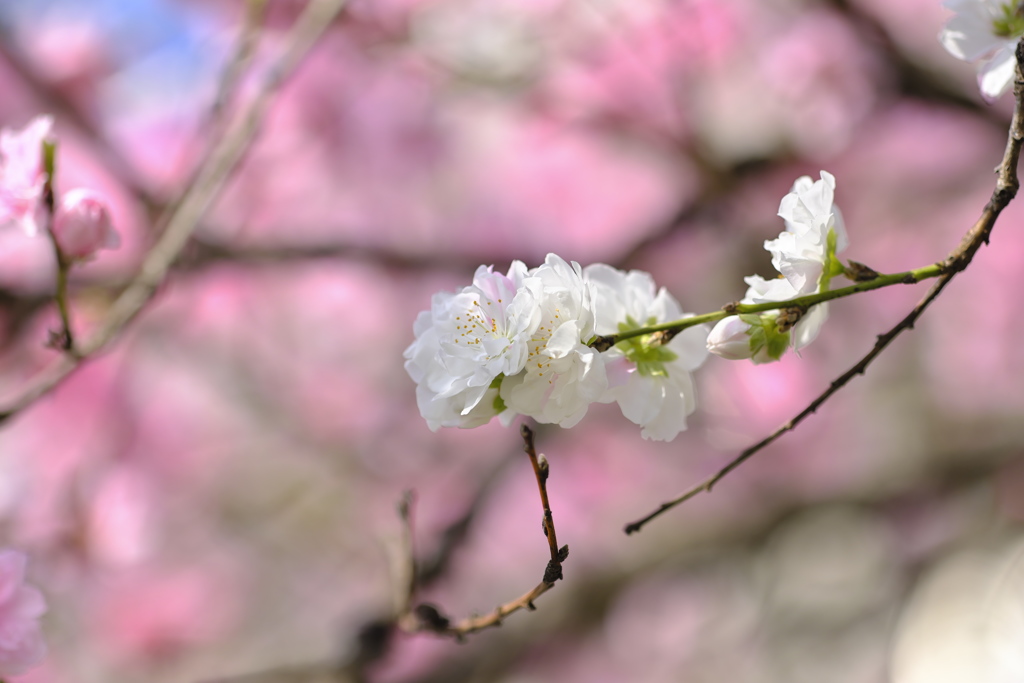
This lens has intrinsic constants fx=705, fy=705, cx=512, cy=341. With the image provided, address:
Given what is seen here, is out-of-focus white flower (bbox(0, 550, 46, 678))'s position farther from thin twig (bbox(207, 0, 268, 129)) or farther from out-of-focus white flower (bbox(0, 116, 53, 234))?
thin twig (bbox(207, 0, 268, 129))

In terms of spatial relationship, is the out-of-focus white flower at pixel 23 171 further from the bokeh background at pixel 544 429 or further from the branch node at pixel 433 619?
the bokeh background at pixel 544 429

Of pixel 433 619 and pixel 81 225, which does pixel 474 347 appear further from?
pixel 81 225

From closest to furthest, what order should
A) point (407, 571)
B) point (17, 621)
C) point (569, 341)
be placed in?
point (569, 341) → point (17, 621) → point (407, 571)

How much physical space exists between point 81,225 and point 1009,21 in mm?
742

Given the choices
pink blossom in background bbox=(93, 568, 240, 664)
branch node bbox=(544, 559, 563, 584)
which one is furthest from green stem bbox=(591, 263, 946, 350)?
pink blossom in background bbox=(93, 568, 240, 664)

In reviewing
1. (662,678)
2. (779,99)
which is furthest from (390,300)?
(662,678)

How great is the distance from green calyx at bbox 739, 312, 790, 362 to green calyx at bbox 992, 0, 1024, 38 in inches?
10.6

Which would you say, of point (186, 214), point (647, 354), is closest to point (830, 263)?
point (647, 354)

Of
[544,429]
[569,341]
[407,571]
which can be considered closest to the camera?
[569,341]

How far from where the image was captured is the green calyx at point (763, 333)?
17.2 inches

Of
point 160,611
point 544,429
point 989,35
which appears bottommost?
point 160,611

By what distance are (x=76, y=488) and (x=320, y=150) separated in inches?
46.0

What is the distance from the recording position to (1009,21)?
483 mm

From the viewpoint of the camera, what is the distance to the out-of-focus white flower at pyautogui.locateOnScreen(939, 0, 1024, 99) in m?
0.48
